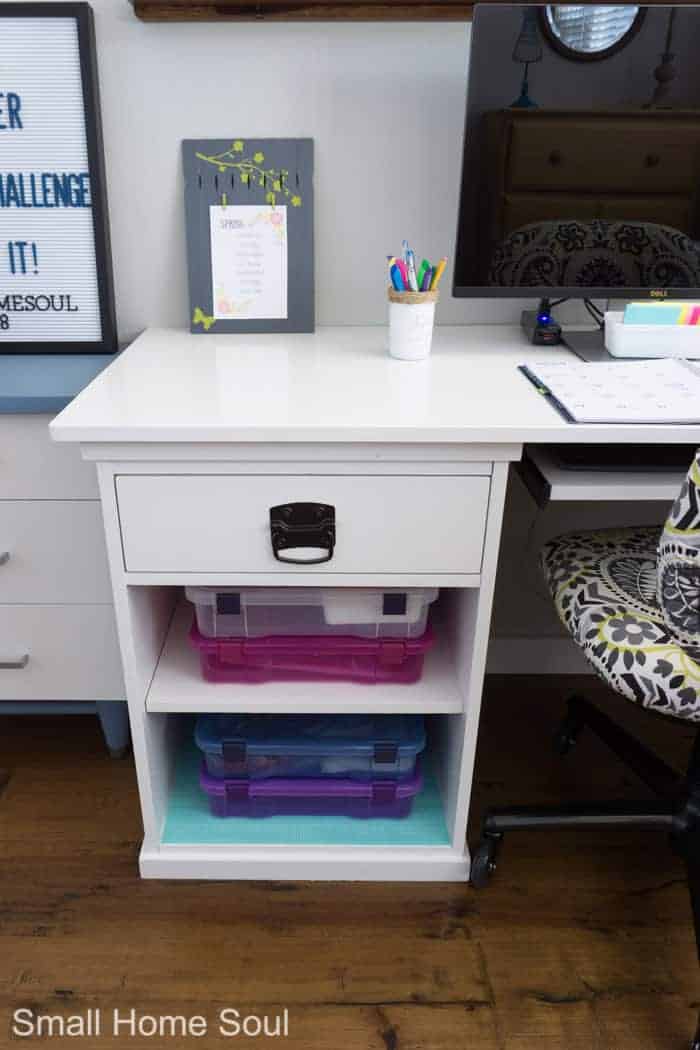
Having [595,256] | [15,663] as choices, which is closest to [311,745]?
Answer: [15,663]

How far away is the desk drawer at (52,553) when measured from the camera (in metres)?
1.29

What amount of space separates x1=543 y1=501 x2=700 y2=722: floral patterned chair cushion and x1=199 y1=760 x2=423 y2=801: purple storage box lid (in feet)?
1.42

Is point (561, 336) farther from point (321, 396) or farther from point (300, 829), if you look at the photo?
point (300, 829)

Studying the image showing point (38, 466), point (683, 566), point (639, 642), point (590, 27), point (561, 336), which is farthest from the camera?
point (561, 336)

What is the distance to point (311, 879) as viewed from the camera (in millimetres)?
1312

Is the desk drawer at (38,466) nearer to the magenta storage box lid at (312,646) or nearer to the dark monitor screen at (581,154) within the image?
the magenta storage box lid at (312,646)

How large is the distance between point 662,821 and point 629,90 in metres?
1.11

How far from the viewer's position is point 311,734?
1336 mm

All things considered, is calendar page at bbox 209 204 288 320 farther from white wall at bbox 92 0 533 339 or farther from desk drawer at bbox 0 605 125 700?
desk drawer at bbox 0 605 125 700

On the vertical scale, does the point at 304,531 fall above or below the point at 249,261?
below

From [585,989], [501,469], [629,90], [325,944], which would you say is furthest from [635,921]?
[629,90]

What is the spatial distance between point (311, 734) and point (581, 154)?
1014 millimetres

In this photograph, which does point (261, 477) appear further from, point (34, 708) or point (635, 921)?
point (635, 921)

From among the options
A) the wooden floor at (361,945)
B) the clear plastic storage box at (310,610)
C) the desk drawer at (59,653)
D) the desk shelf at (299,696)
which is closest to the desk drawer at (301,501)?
the clear plastic storage box at (310,610)
